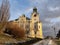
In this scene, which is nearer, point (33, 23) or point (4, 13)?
point (4, 13)

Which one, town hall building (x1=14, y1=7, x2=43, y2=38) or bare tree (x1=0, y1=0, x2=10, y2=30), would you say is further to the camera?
town hall building (x1=14, y1=7, x2=43, y2=38)

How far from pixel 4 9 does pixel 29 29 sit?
1959 inches

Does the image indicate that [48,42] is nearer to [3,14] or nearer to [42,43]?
[42,43]

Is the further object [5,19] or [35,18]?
[35,18]

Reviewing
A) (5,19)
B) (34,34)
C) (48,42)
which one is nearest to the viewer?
(48,42)

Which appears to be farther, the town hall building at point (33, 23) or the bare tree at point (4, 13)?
the town hall building at point (33, 23)

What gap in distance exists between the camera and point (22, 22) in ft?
265

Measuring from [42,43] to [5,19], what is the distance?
11.5 m

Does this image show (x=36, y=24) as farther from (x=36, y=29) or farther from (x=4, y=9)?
(x=4, y=9)

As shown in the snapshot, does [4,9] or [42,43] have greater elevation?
[4,9]

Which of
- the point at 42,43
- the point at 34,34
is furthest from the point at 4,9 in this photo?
the point at 34,34

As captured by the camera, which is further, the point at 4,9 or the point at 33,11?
the point at 33,11

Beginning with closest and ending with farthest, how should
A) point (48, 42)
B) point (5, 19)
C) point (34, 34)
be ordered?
point (48, 42), point (5, 19), point (34, 34)

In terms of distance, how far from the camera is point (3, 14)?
28.3 m
